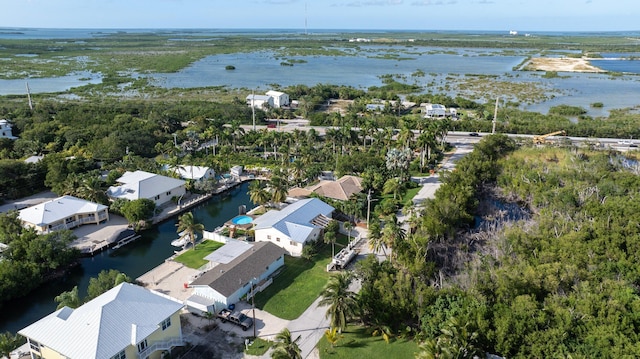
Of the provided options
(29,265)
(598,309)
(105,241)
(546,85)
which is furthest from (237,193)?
(546,85)

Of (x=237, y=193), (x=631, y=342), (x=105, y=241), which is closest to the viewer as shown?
(x=631, y=342)

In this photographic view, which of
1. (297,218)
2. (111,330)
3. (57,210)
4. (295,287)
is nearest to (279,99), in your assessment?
(57,210)

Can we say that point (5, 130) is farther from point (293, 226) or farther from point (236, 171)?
point (293, 226)

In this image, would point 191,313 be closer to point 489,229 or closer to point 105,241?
point 105,241

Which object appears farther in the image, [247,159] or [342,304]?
[247,159]

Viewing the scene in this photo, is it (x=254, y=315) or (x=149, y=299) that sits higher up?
(x=149, y=299)

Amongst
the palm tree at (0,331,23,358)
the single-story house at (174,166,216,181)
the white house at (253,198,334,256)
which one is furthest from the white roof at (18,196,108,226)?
the palm tree at (0,331,23,358)
